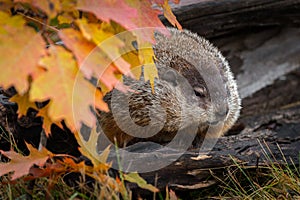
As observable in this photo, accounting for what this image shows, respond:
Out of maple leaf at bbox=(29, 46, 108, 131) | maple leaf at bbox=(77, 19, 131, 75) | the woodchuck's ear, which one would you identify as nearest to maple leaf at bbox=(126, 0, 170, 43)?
maple leaf at bbox=(77, 19, 131, 75)

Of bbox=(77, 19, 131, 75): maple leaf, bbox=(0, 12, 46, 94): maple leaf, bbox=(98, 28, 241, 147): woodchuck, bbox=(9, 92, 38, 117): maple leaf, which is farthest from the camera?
bbox=(98, 28, 241, 147): woodchuck

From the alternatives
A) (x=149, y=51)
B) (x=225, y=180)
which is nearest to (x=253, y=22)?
(x=225, y=180)

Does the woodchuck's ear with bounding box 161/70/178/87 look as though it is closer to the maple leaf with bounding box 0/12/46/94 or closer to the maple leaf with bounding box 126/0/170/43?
the maple leaf with bounding box 126/0/170/43

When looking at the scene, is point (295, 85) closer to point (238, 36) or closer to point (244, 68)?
point (244, 68)

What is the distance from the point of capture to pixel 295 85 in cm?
504

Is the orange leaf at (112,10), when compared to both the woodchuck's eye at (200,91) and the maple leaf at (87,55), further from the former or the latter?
the woodchuck's eye at (200,91)

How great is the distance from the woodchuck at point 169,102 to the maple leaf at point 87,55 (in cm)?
101

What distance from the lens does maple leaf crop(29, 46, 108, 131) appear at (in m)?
1.93

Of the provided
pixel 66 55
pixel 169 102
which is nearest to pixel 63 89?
pixel 66 55

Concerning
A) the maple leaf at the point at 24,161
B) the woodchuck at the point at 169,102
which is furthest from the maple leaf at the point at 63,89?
the woodchuck at the point at 169,102

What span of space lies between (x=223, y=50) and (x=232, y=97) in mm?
1109

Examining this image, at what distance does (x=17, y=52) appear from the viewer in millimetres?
1958

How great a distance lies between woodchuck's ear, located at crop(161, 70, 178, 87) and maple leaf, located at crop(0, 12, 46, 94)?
4.23ft

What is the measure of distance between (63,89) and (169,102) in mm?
1315
